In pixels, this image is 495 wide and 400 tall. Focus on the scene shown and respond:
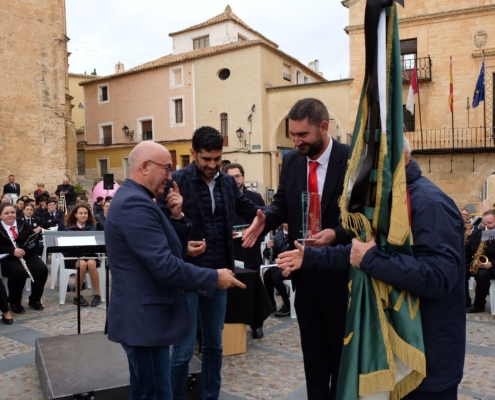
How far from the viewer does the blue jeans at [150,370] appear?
236 centimetres

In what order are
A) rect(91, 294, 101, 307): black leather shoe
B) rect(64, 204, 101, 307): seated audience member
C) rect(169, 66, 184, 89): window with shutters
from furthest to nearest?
rect(169, 66, 184, 89): window with shutters < rect(64, 204, 101, 307): seated audience member < rect(91, 294, 101, 307): black leather shoe

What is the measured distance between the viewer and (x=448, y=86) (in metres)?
22.5

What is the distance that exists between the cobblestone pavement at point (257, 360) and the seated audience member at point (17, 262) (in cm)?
32

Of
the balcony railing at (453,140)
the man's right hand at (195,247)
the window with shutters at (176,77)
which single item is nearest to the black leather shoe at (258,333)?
the man's right hand at (195,247)

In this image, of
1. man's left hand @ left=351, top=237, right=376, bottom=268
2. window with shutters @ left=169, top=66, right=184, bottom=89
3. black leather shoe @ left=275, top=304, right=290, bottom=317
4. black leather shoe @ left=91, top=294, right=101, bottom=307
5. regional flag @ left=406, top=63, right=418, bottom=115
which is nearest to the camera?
man's left hand @ left=351, top=237, right=376, bottom=268

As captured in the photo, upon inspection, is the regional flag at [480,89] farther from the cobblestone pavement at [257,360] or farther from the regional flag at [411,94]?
the cobblestone pavement at [257,360]

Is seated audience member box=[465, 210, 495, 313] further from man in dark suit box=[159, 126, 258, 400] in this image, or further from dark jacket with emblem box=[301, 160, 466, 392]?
dark jacket with emblem box=[301, 160, 466, 392]

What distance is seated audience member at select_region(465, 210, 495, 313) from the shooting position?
6727 millimetres

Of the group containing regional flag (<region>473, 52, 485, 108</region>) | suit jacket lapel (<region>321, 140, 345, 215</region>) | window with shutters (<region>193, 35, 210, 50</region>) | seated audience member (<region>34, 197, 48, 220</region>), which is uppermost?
window with shutters (<region>193, 35, 210, 50</region>)

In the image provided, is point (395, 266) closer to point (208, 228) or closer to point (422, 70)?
point (208, 228)

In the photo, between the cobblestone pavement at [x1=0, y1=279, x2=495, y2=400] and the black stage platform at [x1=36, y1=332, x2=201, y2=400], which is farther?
the cobblestone pavement at [x1=0, y1=279, x2=495, y2=400]

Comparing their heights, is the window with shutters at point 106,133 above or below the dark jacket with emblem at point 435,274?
above

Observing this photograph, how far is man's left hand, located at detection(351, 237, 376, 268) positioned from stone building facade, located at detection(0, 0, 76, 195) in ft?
72.9

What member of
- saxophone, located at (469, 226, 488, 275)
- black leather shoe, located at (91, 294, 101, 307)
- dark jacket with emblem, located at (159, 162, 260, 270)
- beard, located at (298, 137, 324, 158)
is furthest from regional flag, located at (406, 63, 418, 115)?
beard, located at (298, 137, 324, 158)
